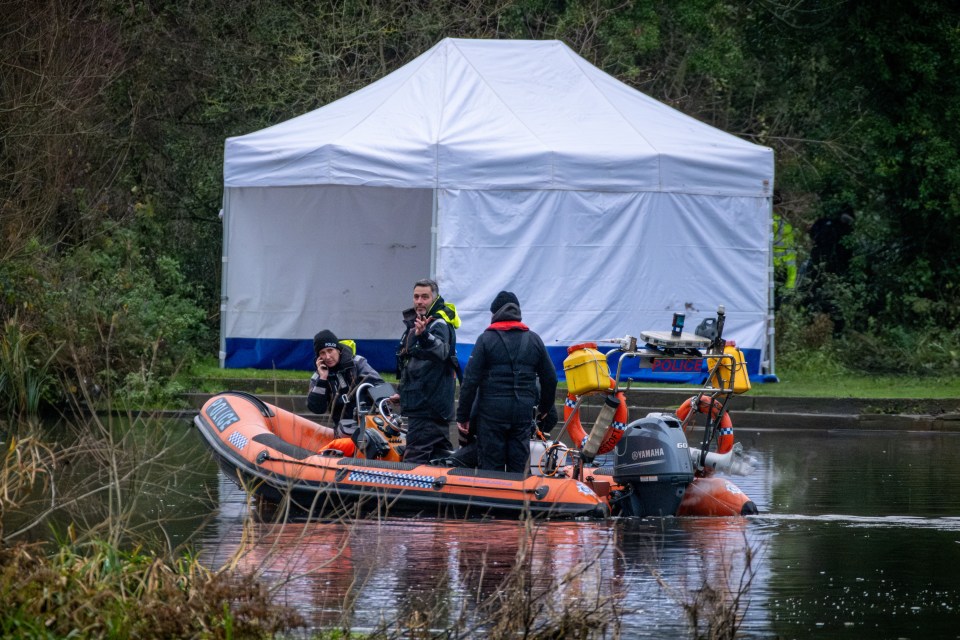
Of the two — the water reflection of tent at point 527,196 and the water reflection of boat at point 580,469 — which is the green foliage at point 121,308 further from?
the water reflection of boat at point 580,469

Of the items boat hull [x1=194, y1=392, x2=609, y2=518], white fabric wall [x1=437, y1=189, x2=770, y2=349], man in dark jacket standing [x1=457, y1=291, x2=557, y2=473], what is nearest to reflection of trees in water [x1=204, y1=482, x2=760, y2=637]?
boat hull [x1=194, y1=392, x2=609, y2=518]

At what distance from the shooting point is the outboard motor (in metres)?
10.9

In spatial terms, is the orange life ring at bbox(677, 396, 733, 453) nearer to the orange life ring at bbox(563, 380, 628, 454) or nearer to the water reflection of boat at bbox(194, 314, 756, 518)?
the water reflection of boat at bbox(194, 314, 756, 518)

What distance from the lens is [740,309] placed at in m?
19.2

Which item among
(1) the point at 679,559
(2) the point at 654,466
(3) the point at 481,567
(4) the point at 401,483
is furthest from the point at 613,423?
(3) the point at 481,567

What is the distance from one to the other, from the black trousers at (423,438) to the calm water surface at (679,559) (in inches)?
31.8

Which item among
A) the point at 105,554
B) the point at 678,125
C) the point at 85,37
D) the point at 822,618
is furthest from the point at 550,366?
the point at 85,37

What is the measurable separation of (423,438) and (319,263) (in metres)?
9.82

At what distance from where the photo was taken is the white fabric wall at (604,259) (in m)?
18.3

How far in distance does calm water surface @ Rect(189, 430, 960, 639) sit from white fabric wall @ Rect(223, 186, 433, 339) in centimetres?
771

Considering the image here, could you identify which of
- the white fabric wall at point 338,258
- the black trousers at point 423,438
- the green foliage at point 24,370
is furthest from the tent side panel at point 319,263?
the black trousers at point 423,438

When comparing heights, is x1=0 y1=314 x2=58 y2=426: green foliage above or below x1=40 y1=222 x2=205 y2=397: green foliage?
below

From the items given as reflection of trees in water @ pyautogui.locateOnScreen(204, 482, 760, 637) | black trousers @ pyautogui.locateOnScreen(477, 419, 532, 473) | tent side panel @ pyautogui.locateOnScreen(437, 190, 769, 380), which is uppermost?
tent side panel @ pyautogui.locateOnScreen(437, 190, 769, 380)

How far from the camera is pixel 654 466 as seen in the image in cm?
1088
